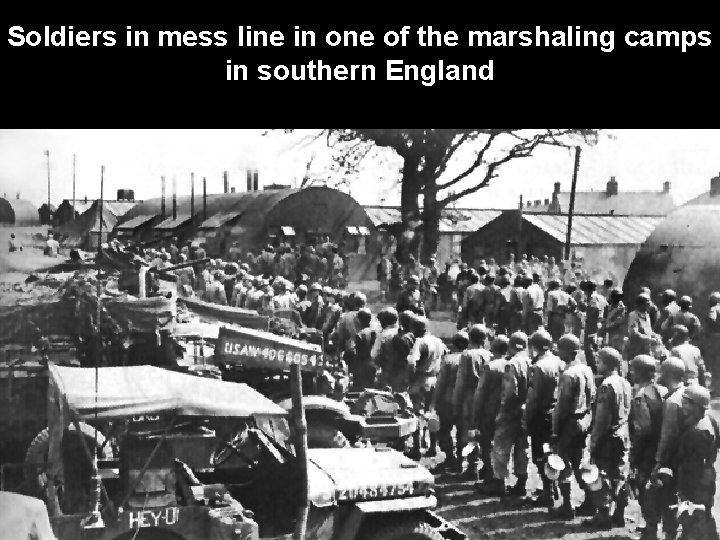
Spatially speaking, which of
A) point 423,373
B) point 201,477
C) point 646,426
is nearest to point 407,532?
point 201,477

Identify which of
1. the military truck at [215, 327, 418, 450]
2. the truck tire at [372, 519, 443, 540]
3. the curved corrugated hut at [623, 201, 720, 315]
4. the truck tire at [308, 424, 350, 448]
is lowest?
the truck tire at [372, 519, 443, 540]

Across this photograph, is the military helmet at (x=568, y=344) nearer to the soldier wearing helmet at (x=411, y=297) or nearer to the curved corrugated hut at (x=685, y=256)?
the soldier wearing helmet at (x=411, y=297)

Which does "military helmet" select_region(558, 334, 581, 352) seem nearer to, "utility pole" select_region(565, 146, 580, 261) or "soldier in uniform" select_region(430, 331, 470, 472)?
"soldier in uniform" select_region(430, 331, 470, 472)

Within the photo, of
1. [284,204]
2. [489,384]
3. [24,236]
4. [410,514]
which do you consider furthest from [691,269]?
[24,236]

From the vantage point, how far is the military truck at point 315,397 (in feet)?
16.0

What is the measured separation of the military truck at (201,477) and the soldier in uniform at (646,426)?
A: 141cm

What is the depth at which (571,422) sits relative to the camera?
5.20m

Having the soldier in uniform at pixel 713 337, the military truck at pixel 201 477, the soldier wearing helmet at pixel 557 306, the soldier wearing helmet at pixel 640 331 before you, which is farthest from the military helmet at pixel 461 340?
the soldier wearing helmet at pixel 557 306

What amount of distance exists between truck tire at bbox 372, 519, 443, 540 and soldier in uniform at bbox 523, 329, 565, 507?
168 cm

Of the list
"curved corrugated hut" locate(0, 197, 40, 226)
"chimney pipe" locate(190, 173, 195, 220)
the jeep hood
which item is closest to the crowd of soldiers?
"chimney pipe" locate(190, 173, 195, 220)

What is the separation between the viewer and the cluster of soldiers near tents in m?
4.65

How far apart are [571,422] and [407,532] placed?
1759 mm
